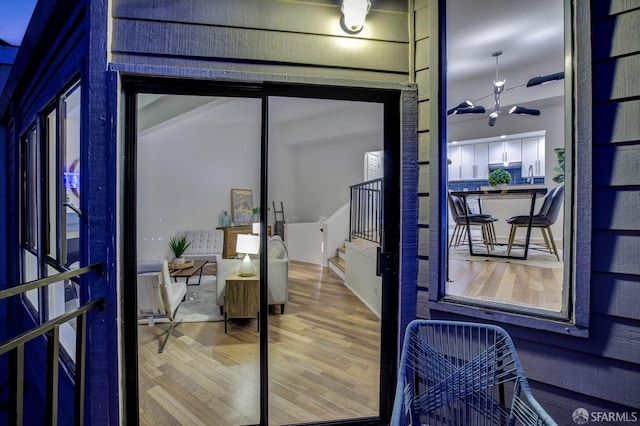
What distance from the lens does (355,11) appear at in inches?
56.5

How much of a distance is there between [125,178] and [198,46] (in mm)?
781

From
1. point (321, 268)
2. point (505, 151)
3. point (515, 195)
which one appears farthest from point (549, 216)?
point (321, 268)

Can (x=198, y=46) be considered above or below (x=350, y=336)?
above

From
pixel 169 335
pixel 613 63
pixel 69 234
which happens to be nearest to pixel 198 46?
pixel 69 234

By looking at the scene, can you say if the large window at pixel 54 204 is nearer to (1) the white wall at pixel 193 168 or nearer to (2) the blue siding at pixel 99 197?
(2) the blue siding at pixel 99 197

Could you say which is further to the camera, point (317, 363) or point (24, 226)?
point (24, 226)

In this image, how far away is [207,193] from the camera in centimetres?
240

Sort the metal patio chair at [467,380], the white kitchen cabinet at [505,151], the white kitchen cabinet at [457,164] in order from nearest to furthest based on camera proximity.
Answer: the metal patio chair at [467,380] → the white kitchen cabinet at [505,151] → the white kitchen cabinet at [457,164]

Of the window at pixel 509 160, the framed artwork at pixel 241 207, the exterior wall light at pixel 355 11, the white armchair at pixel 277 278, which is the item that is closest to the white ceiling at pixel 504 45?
the window at pixel 509 160

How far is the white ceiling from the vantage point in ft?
9.80

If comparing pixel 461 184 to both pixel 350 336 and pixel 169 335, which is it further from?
pixel 169 335

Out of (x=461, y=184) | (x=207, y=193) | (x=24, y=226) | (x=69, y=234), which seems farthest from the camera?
(x=461, y=184)

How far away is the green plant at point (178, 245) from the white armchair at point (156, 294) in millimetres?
119
